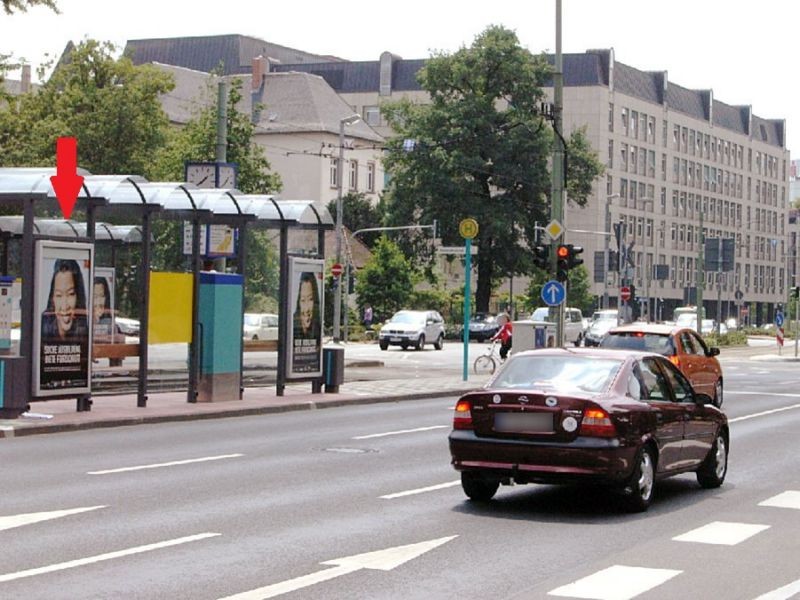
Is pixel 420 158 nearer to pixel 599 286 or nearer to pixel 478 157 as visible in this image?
pixel 478 157

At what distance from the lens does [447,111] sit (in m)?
87.6

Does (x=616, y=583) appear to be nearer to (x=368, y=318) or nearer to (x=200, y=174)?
(x=200, y=174)

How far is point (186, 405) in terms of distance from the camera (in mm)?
25125

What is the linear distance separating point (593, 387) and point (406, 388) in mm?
20041

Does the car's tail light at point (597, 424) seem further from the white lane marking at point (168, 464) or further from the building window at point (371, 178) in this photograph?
the building window at point (371, 178)

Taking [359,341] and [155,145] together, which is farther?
[359,341]

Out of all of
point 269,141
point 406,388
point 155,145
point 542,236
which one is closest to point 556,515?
point 406,388

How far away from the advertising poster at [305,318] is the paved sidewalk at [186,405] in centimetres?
58

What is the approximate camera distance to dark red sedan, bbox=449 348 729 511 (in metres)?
12.7

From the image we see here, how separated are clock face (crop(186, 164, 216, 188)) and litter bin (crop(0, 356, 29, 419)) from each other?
38.0 feet

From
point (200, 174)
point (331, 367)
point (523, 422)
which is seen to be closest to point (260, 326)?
point (331, 367)

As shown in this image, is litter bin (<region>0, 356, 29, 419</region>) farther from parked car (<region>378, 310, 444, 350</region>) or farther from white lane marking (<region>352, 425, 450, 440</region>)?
parked car (<region>378, 310, 444, 350</region>)

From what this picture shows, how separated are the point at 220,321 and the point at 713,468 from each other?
12269mm

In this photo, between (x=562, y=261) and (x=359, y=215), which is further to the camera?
(x=359, y=215)
